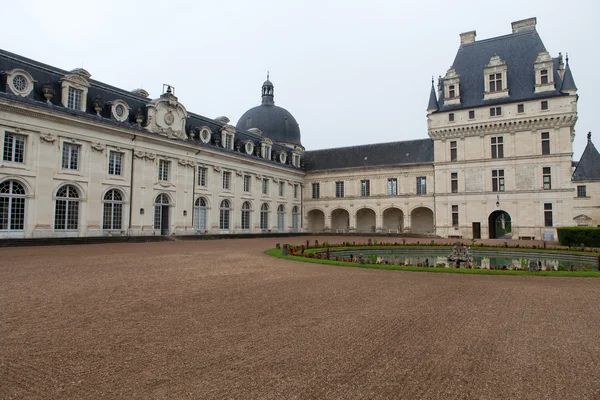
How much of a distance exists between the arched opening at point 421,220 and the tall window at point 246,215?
17149 millimetres

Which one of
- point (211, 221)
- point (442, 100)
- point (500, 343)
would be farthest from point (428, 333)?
point (442, 100)

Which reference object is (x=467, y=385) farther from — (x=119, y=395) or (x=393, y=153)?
(x=393, y=153)

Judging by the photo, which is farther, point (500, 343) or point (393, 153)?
point (393, 153)

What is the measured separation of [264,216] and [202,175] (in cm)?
927

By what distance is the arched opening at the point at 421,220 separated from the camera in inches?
1591

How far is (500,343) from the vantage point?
4977 mm

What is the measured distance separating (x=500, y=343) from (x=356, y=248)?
16083 millimetres

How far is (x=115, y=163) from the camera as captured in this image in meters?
25.7

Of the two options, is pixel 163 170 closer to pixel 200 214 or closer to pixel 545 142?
pixel 200 214

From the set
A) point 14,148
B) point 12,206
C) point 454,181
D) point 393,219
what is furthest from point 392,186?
point 12,206

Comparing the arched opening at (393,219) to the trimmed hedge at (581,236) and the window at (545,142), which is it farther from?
the trimmed hedge at (581,236)

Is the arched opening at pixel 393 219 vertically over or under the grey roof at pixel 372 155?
under

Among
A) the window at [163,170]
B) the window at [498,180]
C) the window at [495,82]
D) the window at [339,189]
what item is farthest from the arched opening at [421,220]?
the window at [163,170]

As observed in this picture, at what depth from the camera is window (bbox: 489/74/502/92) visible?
35031mm
